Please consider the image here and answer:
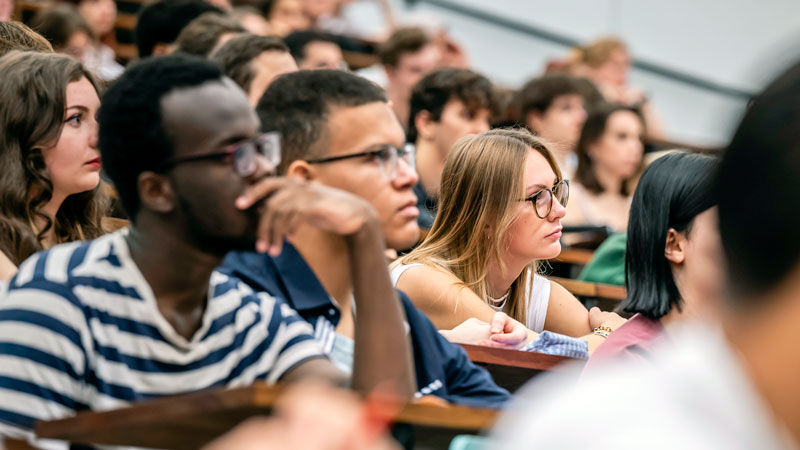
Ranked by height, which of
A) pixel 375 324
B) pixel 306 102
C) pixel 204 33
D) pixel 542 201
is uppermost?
pixel 306 102

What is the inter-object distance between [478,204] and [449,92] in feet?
5.95

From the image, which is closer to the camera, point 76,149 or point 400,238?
point 400,238

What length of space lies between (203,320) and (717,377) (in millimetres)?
939

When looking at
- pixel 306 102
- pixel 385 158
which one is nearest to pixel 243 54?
pixel 306 102

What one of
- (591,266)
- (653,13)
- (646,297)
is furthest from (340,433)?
(653,13)

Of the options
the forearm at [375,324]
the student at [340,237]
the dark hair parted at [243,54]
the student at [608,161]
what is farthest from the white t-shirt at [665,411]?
the student at [608,161]

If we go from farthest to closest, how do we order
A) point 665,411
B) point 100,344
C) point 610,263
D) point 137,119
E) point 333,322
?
point 610,263 < point 333,322 < point 137,119 < point 100,344 < point 665,411

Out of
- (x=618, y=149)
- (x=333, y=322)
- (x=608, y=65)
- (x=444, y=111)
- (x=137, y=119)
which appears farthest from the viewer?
(x=608, y=65)

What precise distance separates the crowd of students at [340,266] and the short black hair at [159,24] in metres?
1.60

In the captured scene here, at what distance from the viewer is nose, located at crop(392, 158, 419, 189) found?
199 cm

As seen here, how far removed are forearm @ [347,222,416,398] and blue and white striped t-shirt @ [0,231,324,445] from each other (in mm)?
105

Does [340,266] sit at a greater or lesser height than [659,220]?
lesser

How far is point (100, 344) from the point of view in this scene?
1478 millimetres

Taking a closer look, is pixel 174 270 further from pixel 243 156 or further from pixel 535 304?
pixel 535 304
